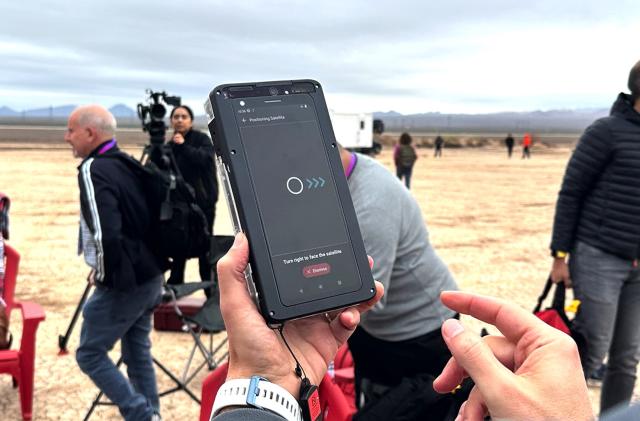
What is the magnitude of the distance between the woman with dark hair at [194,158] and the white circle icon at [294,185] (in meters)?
4.31

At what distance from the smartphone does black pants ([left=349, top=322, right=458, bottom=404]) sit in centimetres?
138

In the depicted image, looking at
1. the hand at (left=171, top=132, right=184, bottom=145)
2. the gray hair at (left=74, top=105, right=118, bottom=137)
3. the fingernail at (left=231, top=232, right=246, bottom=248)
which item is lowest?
the fingernail at (left=231, top=232, right=246, bottom=248)

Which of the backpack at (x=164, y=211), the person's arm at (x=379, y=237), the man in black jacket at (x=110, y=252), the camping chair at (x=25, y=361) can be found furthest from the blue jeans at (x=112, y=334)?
the person's arm at (x=379, y=237)

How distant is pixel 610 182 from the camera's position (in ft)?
9.42

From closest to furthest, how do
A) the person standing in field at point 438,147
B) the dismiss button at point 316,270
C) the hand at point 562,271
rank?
the dismiss button at point 316,270, the hand at point 562,271, the person standing in field at point 438,147

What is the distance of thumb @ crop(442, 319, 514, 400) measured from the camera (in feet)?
2.81

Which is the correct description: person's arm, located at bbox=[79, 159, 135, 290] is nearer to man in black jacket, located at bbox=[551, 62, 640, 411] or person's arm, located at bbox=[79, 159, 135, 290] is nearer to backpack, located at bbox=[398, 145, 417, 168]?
man in black jacket, located at bbox=[551, 62, 640, 411]

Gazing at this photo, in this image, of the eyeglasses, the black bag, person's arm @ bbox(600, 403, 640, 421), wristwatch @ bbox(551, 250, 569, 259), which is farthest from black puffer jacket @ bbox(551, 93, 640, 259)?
the eyeglasses

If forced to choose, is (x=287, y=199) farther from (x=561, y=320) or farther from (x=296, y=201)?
(x=561, y=320)

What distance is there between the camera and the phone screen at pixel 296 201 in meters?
1.25

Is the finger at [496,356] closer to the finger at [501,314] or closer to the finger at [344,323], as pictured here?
the finger at [501,314]

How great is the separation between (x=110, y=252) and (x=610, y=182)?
256 cm

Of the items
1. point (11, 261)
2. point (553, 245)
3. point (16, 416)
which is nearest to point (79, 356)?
point (16, 416)

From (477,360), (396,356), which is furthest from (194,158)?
(477,360)
